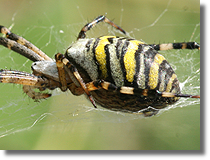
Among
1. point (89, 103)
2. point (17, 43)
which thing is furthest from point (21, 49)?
point (89, 103)

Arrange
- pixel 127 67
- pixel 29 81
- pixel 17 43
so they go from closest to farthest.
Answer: pixel 127 67
pixel 29 81
pixel 17 43

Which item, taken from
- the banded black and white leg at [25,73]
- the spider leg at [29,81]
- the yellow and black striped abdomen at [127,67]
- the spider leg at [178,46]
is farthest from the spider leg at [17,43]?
the spider leg at [178,46]

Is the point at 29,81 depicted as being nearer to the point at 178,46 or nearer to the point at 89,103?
the point at 89,103

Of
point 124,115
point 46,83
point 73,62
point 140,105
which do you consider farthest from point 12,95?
point 140,105

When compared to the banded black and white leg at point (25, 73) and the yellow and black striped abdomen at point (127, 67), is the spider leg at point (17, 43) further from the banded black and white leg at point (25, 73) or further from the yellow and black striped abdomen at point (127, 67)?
the yellow and black striped abdomen at point (127, 67)

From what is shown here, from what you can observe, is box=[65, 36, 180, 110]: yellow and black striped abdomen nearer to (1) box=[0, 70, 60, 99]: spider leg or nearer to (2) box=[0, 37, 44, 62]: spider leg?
(1) box=[0, 70, 60, 99]: spider leg

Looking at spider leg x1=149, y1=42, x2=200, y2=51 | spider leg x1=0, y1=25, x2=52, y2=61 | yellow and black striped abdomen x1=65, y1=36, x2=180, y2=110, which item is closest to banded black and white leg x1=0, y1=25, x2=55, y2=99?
spider leg x1=0, y1=25, x2=52, y2=61
